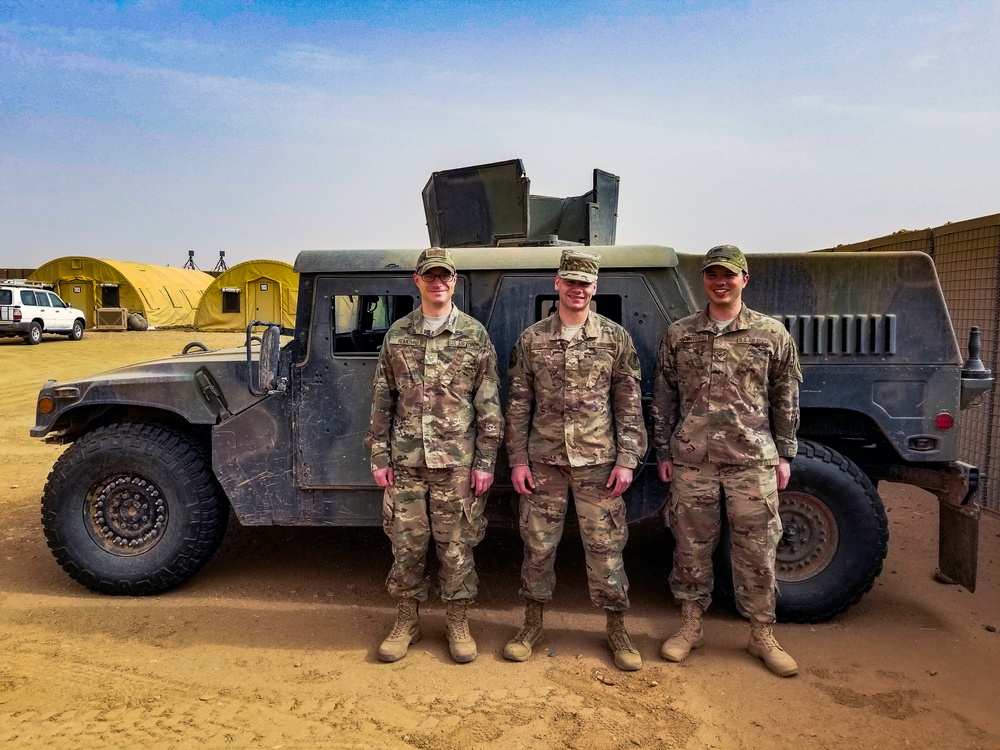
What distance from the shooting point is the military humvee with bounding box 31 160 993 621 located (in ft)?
12.2

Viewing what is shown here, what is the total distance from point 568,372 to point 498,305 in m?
0.67

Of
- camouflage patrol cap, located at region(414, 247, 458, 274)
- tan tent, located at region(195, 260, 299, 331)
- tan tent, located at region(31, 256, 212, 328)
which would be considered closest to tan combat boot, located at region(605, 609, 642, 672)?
camouflage patrol cap, located at region(414, 247, 458, 274)

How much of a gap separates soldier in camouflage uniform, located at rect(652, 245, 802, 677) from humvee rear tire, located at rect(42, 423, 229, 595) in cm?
249

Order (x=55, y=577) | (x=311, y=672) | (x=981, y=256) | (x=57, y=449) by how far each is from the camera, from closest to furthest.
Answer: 1. (x=311, y=672)
2. (x=55, y=577)
3. (x=981, y=256)
4. (x=57, y=449)

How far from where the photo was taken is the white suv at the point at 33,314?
18.3 metres

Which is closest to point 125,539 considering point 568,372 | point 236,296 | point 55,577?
point 55,577

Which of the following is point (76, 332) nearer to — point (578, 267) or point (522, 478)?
point (522, 478)

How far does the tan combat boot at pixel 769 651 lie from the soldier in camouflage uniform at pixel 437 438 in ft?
4.27

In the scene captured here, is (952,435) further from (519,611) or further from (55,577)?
(55,577)

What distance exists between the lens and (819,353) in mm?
3736

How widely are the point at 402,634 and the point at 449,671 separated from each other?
1.01 feet

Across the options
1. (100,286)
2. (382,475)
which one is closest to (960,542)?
(382,475)

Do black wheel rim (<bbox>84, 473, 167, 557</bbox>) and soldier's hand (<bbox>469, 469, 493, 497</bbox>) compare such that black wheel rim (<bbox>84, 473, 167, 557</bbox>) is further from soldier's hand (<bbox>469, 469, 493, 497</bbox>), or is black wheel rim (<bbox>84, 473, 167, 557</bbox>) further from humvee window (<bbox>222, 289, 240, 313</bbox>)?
humvee window (<bbox>222, 289, 240, 313</bbox>)

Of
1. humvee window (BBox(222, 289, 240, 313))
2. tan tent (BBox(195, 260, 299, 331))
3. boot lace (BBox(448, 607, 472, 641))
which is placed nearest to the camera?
boot lace (BBox(448, 607, 472, 641))
